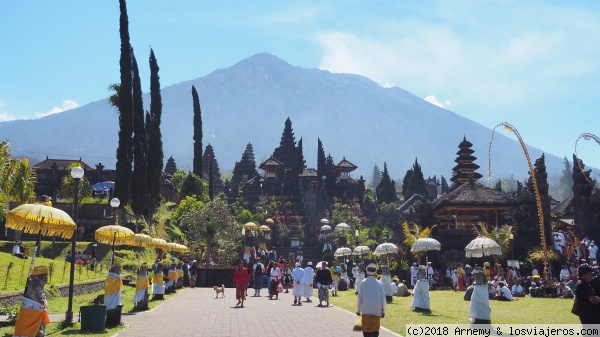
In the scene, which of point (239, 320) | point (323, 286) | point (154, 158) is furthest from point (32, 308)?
point (154, 158)

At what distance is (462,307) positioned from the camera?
770 inches

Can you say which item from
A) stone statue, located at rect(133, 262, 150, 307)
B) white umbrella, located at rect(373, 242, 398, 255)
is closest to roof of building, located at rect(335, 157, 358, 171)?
white umbrella, located at rect(373, 242, 398, 255)

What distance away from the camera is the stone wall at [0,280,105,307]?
1572cm

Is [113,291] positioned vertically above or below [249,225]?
below

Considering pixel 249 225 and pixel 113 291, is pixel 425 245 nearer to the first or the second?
pixel 113 291

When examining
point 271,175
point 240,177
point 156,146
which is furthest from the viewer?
point 240,177

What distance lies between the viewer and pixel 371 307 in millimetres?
10000

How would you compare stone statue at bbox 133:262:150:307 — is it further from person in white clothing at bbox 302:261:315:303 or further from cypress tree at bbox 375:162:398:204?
cypress tree at bbox 375:162:398:204

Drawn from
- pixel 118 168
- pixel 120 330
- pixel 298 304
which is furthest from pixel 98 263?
pixel 120 330

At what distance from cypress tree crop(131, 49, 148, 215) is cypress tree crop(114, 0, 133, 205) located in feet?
4.30

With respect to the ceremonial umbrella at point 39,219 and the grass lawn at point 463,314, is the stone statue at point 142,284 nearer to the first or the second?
the ceremonial umbrella at point 39,219

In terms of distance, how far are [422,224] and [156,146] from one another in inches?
755

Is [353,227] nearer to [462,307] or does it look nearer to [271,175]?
[271,175]

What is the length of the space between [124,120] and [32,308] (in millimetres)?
26880
